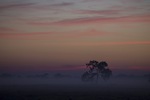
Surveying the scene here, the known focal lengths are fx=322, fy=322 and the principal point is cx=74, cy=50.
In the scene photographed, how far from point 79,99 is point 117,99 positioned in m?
6.54

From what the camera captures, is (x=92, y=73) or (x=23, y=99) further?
(x=92, y=73)

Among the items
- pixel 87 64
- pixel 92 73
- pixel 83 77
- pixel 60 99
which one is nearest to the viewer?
pixel 60 99

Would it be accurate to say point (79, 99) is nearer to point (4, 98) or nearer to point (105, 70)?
point (4, 98)

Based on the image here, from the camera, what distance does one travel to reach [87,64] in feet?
460

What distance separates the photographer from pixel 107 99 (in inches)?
2173

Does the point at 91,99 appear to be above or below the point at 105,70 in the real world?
below

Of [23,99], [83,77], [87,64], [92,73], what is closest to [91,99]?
[23,99]

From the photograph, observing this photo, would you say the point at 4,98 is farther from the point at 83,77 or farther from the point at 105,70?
the point at 83,77

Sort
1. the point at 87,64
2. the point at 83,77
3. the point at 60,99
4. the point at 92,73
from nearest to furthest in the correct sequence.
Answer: the point at 60,99 → the point at 87,64 → the point at 92,73 → the point at 83,77

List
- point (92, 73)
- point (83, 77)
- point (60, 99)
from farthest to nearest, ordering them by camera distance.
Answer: point (83, 77)
point (92, 73)
point (60, 99)

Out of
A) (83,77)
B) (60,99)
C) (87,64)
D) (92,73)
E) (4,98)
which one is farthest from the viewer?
(83,77)

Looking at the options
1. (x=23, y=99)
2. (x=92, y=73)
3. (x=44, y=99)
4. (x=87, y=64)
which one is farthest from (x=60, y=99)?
(x=92, y=73)

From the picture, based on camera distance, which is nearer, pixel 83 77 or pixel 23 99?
pixel 23 99

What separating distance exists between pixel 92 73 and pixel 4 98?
339 ft
